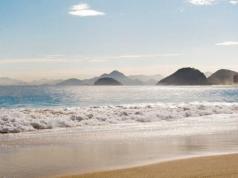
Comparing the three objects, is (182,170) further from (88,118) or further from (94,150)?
(88,118)

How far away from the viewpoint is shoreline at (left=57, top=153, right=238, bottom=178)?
8.42 m

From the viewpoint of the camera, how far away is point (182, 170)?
8891 mm

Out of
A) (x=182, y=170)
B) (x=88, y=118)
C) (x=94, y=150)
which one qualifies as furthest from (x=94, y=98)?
(x=182, y=170)

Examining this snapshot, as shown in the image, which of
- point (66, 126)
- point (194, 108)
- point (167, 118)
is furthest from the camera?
point (194, 108)

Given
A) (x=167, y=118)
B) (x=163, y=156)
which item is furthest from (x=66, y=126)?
(x=163, y=156)

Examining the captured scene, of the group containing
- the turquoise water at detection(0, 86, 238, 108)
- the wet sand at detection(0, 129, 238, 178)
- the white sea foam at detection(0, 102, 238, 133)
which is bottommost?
the wet sand at detection(0, 129, 238, 178)

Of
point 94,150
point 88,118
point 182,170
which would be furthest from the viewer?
point 88,118

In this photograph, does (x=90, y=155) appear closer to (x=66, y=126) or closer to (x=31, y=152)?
(x=31, y=152)

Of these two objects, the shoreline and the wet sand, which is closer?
the shoreline

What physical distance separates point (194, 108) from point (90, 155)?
19256 millimetres

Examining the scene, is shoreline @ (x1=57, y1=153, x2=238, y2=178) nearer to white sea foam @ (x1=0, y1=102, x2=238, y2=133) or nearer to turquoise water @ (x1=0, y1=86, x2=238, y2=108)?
white sea foam @ (x1=0, y1=102, x2=238, y2=133)

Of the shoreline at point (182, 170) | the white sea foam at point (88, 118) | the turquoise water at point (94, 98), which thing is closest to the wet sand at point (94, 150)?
the shoreline at point (182, 170)

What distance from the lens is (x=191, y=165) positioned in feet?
31.2

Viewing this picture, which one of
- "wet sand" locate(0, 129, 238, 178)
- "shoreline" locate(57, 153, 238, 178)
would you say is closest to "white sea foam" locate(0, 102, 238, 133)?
"wet sand" locate(0, 129, 238, 178)
